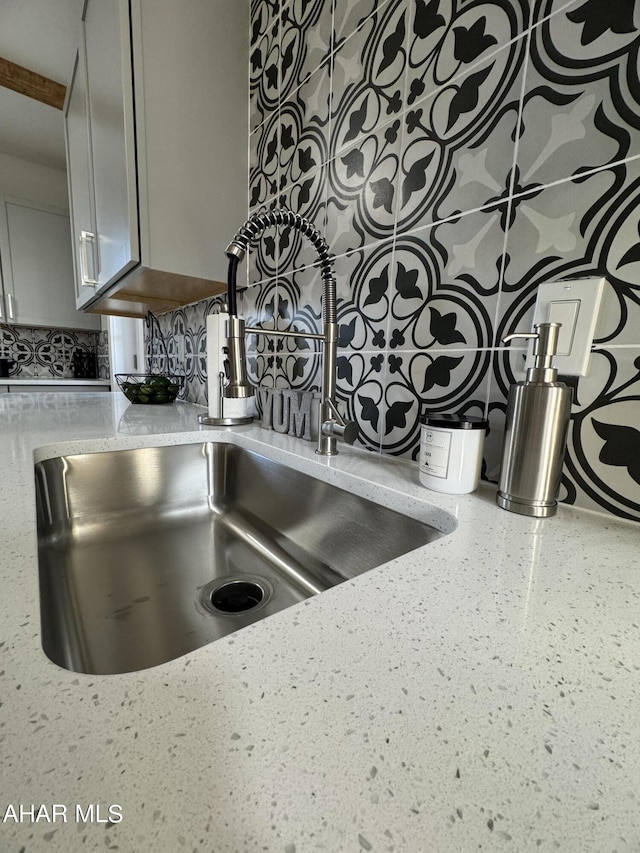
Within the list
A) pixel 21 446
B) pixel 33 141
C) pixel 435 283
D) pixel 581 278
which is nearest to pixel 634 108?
pixel 581 278

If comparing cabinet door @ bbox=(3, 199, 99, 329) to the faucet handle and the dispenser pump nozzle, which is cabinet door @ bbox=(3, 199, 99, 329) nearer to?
the faucet handle

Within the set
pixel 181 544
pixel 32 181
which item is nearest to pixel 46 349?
pixel 32 181

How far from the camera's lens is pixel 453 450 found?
20.1 inches

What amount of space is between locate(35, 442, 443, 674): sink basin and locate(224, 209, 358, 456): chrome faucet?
0.35 ft

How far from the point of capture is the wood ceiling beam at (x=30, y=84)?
1680 millimetres

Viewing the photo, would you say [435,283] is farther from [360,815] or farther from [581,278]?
[360,815]

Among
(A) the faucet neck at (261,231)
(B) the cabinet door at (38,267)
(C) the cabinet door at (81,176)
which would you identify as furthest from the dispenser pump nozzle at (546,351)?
(B) the cabinet door at (38,267)

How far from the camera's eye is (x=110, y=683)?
0.20 metres

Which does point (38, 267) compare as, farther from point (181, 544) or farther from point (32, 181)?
point (181, 544)

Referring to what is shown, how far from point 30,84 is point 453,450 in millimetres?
2601

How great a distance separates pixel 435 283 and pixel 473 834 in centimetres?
66

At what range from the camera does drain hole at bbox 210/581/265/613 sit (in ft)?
2.06

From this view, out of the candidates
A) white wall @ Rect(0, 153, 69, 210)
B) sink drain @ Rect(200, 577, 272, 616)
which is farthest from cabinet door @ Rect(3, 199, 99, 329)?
sink drain @ Rect(200, 577, 272, 616)

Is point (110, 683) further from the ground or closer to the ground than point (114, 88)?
closer to the ground
